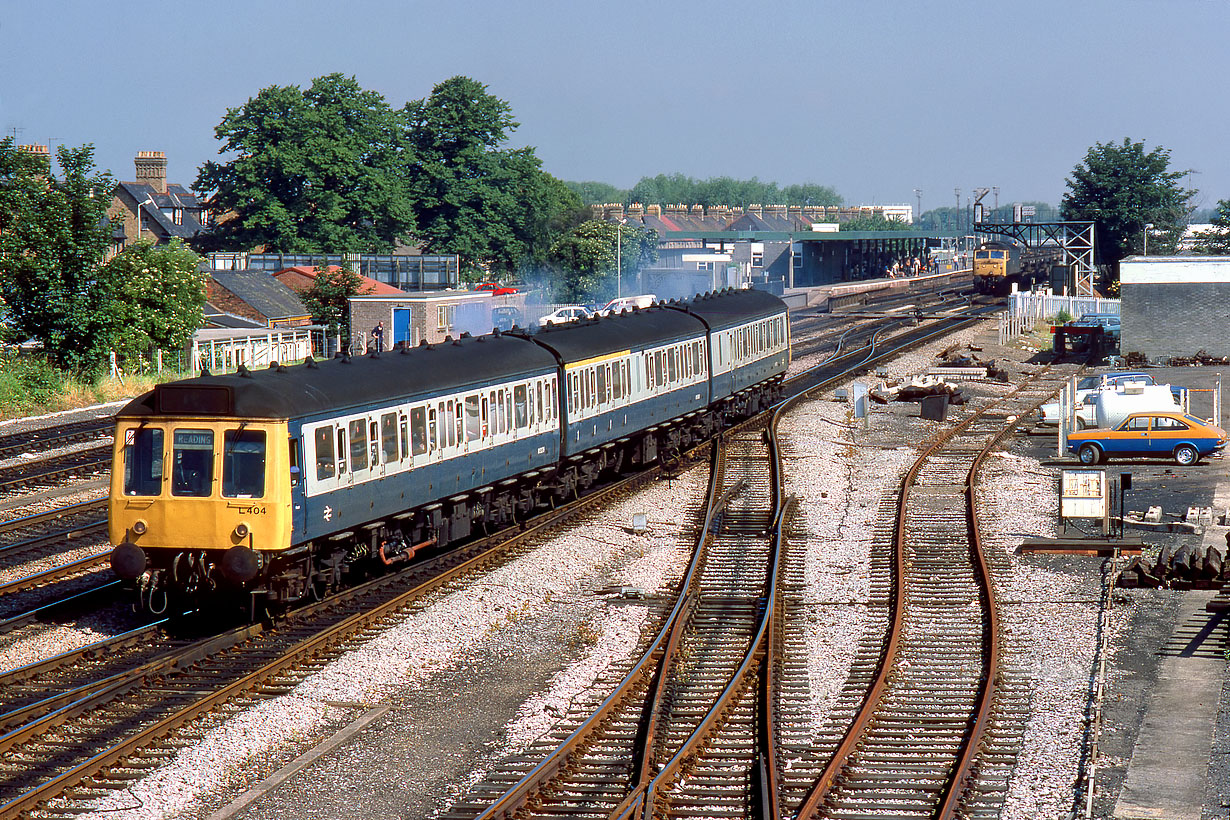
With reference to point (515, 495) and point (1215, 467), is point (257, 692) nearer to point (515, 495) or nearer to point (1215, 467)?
point (515, 495)

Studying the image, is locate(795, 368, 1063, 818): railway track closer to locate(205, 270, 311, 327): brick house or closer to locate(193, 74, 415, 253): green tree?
locate(205, 270, 311, 327): brick house

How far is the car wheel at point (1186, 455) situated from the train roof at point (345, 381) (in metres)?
15.1

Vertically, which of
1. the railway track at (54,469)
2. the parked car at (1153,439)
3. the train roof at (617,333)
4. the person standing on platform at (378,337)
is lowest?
the railway track at (54,469)

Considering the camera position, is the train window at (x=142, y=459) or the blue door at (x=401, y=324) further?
the blue door at (x=401, y=324)

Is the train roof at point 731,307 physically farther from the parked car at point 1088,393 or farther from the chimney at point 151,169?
the chimney at point 151,169

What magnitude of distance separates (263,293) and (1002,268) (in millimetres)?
51243

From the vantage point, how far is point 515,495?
893 inches

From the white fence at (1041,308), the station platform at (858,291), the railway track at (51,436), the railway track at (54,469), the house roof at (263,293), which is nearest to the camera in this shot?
the railway track at (54,469)

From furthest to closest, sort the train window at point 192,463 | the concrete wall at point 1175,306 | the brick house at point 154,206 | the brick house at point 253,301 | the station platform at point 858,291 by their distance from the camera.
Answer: the brick house at point 154,206
the station platform at point 858,291
the brick house at point 253,301
the concrete wall at point 1175,306
the train window at point 192,463

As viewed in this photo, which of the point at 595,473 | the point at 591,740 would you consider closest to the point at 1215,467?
the point at 595,473

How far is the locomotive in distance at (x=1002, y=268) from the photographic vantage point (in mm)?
87625

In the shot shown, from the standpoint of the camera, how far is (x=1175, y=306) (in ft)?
155

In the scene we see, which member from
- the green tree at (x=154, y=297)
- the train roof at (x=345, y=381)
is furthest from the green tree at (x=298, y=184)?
the train roof at (x=345, y=381)

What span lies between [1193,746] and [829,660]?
4.18m
